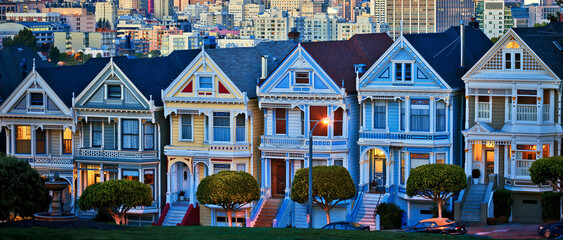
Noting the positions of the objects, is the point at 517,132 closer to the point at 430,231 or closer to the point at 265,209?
the point at 430,231

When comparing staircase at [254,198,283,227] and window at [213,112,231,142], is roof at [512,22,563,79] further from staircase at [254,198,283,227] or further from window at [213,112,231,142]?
window at [213,112,231,142]

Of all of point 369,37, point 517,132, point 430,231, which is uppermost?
point 369,37

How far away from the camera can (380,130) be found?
200 ft

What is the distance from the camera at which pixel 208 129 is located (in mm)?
63656

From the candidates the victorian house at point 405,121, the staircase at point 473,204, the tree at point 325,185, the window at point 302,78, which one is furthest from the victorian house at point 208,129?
the staircase at point 473,204

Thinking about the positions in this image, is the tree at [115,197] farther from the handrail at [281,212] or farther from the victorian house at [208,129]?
the handrail at [281,212]

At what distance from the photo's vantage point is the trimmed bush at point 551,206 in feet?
188

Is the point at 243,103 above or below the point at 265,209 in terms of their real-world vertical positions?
above

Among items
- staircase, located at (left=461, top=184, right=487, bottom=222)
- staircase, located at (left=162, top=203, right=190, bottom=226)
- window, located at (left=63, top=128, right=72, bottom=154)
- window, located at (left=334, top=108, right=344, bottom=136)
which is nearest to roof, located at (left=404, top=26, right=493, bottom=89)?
window, located at (left=334, top=108, right=344, bottom=136)

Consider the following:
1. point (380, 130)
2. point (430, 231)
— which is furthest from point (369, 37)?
point (430, 231)

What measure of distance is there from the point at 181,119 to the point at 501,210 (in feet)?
57.1

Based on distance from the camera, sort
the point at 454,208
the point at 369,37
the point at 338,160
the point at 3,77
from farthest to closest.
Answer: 1. the point at 3,77
2. the point at 369,37
3. the point at 338,160
4. the point at 454,208

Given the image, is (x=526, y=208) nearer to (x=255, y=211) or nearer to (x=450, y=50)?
(x=450, y=50)

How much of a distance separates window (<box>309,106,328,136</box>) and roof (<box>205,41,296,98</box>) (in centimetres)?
350
